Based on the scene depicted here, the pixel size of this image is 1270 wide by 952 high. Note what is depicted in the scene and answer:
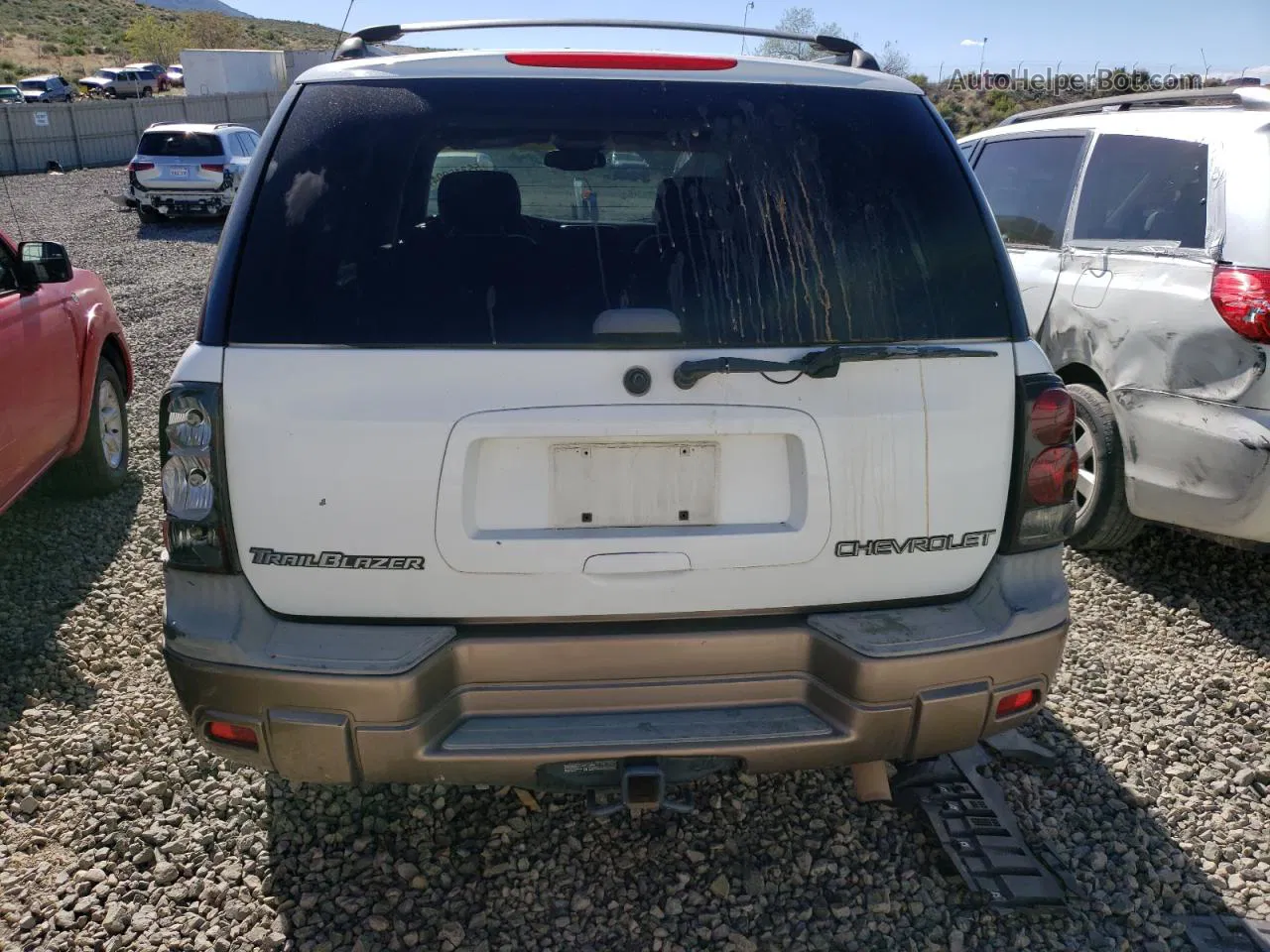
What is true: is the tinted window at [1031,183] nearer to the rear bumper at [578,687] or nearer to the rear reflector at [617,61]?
the rear reflector at [617,61]

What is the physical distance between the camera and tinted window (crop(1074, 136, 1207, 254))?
414 cm

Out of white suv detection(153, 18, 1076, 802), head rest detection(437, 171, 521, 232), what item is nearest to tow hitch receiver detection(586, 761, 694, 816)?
white suv detection(153, 18, 1076, 802)

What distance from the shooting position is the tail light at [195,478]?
212cm

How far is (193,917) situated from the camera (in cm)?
257

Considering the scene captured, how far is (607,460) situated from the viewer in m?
2.16

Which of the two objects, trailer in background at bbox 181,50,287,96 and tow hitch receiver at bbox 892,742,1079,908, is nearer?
tow hitch receiver at bbox 892,742,1079,908

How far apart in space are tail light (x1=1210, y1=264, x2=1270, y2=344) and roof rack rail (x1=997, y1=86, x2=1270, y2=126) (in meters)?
0.96

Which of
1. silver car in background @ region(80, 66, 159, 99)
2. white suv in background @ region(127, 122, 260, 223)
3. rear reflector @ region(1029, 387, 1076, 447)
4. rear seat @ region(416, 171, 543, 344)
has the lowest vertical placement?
silver car in background @ region(80, 66, 159, 99)

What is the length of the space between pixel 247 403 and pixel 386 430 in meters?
0.30

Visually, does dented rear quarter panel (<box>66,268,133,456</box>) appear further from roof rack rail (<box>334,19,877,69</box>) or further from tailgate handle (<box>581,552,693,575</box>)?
tailgate handle (<box>581,552,693,575</box>)

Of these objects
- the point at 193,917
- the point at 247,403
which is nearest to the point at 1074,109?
the point at 247,403

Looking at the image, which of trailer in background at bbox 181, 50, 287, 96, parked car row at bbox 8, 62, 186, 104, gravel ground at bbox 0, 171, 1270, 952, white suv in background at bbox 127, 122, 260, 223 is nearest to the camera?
gravel ground at bbox 0, 171, 1270, 952

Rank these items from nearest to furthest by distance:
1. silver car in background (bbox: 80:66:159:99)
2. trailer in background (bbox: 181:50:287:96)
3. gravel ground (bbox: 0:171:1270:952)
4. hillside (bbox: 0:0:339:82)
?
gravel ground (bbox: 0:171:1270:952) < trailer in background (bbox: 181:50:287:96) < silver car in background (bbox: 80:66:159:99) < hillside (bbox: 0:0:339:82)

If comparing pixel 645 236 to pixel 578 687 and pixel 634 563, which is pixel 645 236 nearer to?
pixel 634 563
